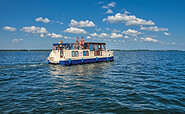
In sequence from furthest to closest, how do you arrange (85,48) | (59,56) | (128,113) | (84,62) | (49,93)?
(85,48), (84,62), (59,56), (49,93), (128,113)

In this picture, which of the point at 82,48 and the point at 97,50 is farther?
the point at 97,50

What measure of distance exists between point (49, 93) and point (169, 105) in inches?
320

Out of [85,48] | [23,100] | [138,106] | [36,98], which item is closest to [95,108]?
[138,106]

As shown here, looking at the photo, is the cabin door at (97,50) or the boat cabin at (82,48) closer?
the boat cabin at (82,48)

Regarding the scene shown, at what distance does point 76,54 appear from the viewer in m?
29.6

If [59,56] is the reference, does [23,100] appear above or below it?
below

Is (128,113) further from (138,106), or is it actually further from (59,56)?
(59,56)

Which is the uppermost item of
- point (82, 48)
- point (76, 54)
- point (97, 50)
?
point (82, 48)

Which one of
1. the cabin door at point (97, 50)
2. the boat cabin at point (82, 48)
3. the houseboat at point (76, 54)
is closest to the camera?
the houseboat at point (76, 54)

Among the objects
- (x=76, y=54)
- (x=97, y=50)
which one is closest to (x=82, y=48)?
(x=76, y=54)

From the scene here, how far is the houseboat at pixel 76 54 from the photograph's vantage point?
2777 centimetres

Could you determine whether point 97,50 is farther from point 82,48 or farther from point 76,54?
point 76,54

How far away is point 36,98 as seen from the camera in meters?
9.11

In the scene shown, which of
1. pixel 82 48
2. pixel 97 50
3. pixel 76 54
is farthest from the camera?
pixel 97 50
